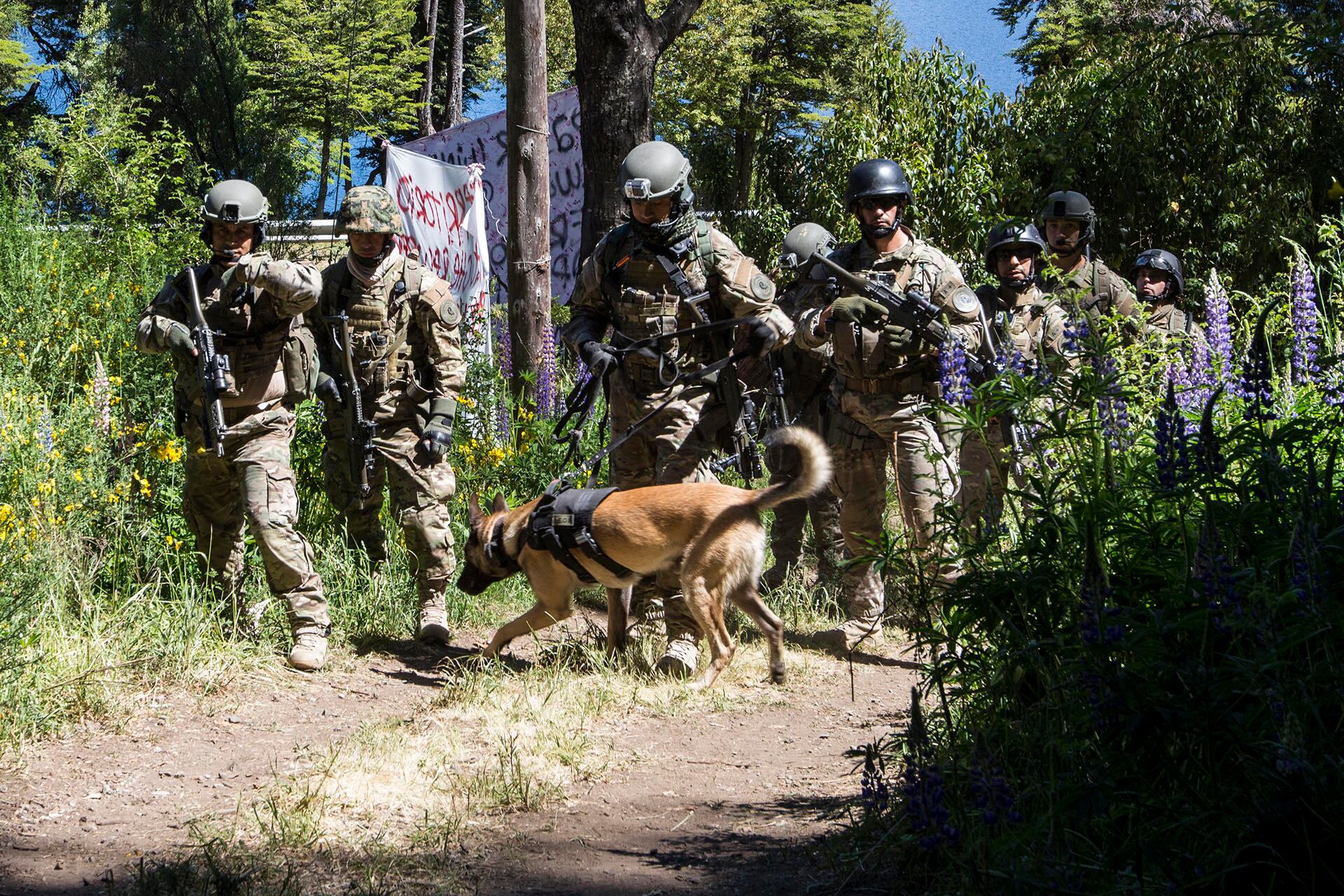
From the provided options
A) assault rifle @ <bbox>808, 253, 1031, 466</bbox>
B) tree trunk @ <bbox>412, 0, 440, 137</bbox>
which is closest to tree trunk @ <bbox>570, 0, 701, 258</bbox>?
assault rifle @ <bbox>808, 253, 1031, 466</bbox>

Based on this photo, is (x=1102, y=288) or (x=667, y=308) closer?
(x=667, y=308)

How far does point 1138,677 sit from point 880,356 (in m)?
3.95

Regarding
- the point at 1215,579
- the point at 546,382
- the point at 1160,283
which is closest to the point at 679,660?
the point at 546,382

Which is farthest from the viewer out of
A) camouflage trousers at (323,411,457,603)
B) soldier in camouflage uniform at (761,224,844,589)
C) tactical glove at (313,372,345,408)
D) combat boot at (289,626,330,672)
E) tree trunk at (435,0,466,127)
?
tree trunk at (435,0,466,127)

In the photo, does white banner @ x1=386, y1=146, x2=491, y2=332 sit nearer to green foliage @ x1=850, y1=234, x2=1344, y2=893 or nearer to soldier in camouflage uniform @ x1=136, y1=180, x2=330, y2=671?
soldier in camouflage uniform @ x1=136, y1=180, x2=330, y2=671

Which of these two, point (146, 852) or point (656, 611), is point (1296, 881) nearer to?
point (146, 852)

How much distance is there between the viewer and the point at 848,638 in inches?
275

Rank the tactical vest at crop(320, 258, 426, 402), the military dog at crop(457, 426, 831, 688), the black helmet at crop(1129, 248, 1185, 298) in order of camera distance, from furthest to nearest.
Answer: the black helmet at crop(1129, 248, 1185, 298) < the tactical vest at crop(320, 258, 426, 402) < the military dog at crop(457, 426, 831, 688)

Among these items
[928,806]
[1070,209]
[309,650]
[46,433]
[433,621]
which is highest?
[1070,209]

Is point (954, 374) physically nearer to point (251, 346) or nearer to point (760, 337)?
point (760, 337)

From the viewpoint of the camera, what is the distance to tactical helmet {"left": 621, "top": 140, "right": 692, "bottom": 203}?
20.0 feet

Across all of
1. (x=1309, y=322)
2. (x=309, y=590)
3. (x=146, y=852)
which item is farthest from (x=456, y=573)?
(x=1309, y=322)

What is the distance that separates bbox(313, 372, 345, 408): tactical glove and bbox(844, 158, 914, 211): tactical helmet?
2870 millimetres

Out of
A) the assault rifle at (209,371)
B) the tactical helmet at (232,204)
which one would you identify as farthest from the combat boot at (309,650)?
the tactical helmet at (232,204)
